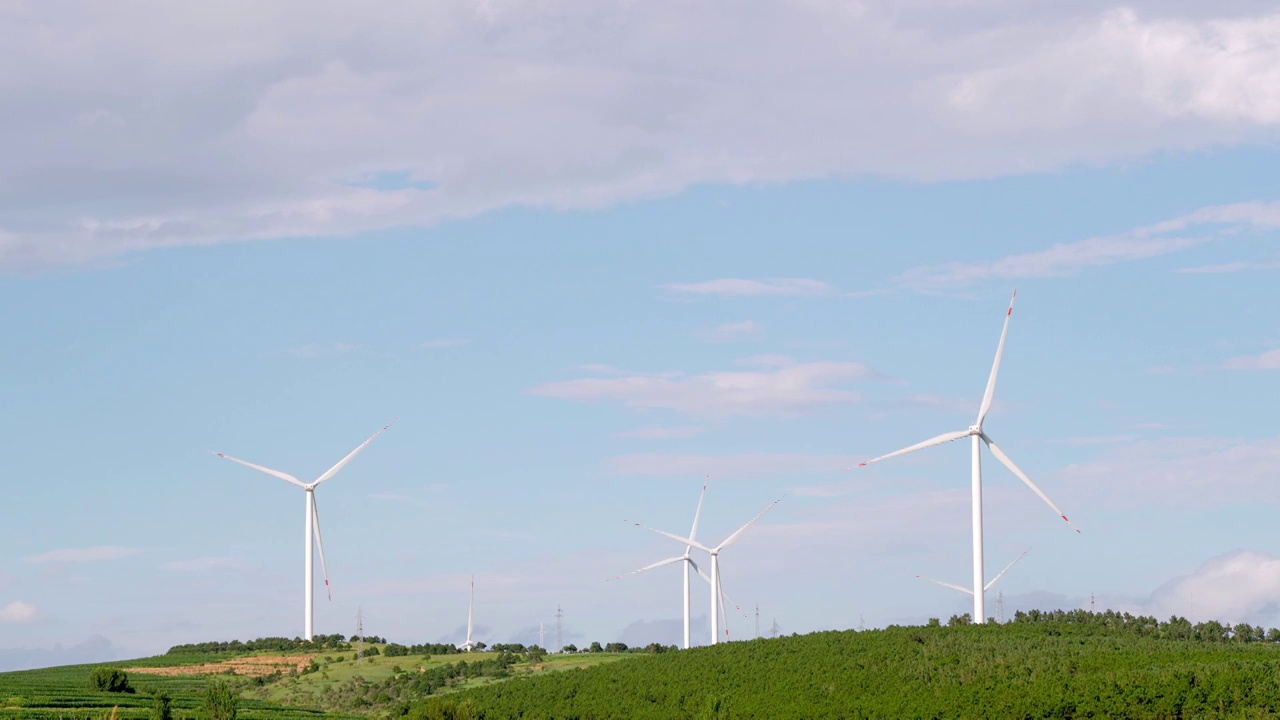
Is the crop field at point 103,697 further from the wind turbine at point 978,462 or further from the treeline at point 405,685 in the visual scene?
the wind turbine at point 978,462

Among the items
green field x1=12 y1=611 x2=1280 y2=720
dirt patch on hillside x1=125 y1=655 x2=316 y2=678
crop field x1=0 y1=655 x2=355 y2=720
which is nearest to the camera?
green field x1=12 y1=611 x2=1280 y2=720

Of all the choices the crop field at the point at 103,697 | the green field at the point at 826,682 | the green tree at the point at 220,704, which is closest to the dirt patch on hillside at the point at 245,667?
the crop field at the point at 103,697

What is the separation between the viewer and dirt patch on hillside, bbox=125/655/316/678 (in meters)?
130

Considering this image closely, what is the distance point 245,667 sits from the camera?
133 m

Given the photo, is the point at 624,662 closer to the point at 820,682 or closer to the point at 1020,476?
the point at 820,682

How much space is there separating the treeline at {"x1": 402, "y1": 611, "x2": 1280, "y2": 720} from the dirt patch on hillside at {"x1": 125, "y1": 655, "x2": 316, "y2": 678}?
30058 millimetres

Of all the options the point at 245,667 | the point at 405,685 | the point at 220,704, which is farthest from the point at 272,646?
the point at 220,704

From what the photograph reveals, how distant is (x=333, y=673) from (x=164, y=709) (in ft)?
182

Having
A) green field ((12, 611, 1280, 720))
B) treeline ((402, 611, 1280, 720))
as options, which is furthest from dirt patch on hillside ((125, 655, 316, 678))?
treeline ((402, 611, 1280, 720))

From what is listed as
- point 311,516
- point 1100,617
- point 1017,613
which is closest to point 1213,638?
point 1100,617

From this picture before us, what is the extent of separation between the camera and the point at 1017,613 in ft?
355

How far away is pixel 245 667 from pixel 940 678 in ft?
247

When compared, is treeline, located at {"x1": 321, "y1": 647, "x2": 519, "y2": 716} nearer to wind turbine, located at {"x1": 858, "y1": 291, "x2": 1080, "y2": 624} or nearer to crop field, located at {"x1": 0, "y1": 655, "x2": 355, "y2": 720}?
crop field, located at {"x1": 0, "y1": 655, "x2": 355, "y2": 720}

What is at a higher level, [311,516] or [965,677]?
[311,516]
